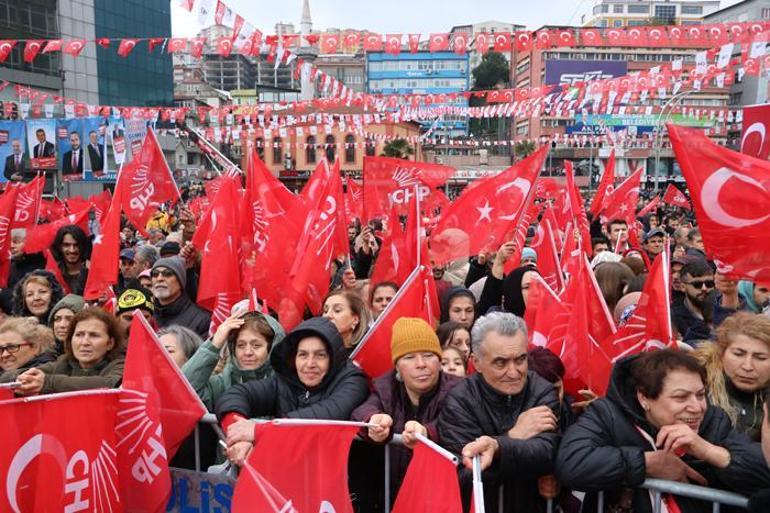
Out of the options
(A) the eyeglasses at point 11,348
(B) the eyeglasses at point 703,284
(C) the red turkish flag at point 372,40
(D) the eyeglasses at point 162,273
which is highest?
(C) the red turkish flag at point 372,40

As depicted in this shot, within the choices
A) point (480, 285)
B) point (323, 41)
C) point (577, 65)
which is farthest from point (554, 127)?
point (480, 285)

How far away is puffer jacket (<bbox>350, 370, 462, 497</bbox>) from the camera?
3301mm

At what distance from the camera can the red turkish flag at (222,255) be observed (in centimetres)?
604

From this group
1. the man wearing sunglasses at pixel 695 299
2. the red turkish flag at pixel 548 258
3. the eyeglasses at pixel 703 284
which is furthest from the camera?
the red turkish flag at pixel 548 258

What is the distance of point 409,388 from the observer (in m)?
3.43

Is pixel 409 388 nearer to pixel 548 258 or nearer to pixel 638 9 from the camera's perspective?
pixel 548 258

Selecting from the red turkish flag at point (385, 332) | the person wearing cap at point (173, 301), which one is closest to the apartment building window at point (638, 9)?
the person wearing cap at point (173, 301)

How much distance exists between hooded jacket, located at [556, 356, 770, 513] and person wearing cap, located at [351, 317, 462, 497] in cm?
70

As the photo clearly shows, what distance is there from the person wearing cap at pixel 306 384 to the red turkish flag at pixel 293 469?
40 cm

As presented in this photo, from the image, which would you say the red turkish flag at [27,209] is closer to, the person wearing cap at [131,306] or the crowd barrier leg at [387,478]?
the person wearing cap at [131,306]

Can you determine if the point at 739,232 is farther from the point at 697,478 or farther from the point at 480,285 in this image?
the point at 480,285

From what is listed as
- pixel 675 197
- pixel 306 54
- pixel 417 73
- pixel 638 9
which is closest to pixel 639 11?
pixel 638 9

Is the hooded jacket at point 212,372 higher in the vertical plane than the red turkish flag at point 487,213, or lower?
lower

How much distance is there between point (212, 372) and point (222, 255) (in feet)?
7.77
